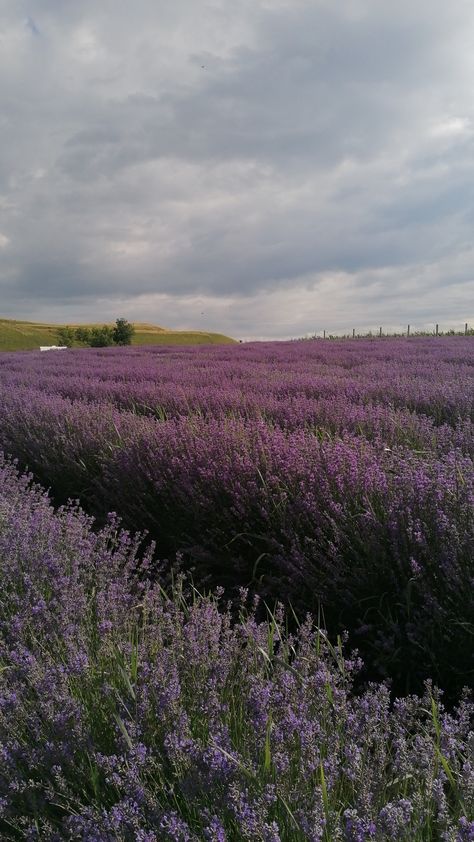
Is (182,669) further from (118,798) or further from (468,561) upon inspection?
(468,561)

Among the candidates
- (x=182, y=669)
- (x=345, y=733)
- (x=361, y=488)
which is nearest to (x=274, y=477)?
(x=361, y=488)

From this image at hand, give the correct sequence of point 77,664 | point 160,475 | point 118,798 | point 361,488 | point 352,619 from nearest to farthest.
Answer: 1. point 118,798
2. point 77,664
3. point 352,619
4. point 361,488
5. point 160,475

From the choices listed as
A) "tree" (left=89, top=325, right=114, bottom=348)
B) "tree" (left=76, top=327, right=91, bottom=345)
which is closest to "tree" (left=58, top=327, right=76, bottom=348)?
"tree" (left=76, top=327, right=91, bottom=345)

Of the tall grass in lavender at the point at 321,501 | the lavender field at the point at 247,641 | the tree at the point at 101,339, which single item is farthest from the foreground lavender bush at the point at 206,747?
the tree at the point at 101,339

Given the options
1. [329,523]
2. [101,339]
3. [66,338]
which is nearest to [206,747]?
[329,523]

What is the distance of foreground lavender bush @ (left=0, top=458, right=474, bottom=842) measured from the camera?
966mm

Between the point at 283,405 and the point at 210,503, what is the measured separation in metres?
1.62

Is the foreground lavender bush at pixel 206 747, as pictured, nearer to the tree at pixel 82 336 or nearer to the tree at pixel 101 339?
the tree at pixel 101 339

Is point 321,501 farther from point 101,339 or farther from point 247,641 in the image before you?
point 101,339

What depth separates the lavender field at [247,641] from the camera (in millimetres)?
1038

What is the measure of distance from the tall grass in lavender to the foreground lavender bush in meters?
0.50

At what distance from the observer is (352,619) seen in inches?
86.6

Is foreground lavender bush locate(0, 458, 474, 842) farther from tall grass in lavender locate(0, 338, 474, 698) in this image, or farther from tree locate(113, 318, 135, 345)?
Answer: tree locate(113, 318, 135, 345)

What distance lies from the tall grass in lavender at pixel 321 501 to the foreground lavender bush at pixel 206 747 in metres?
0.50
